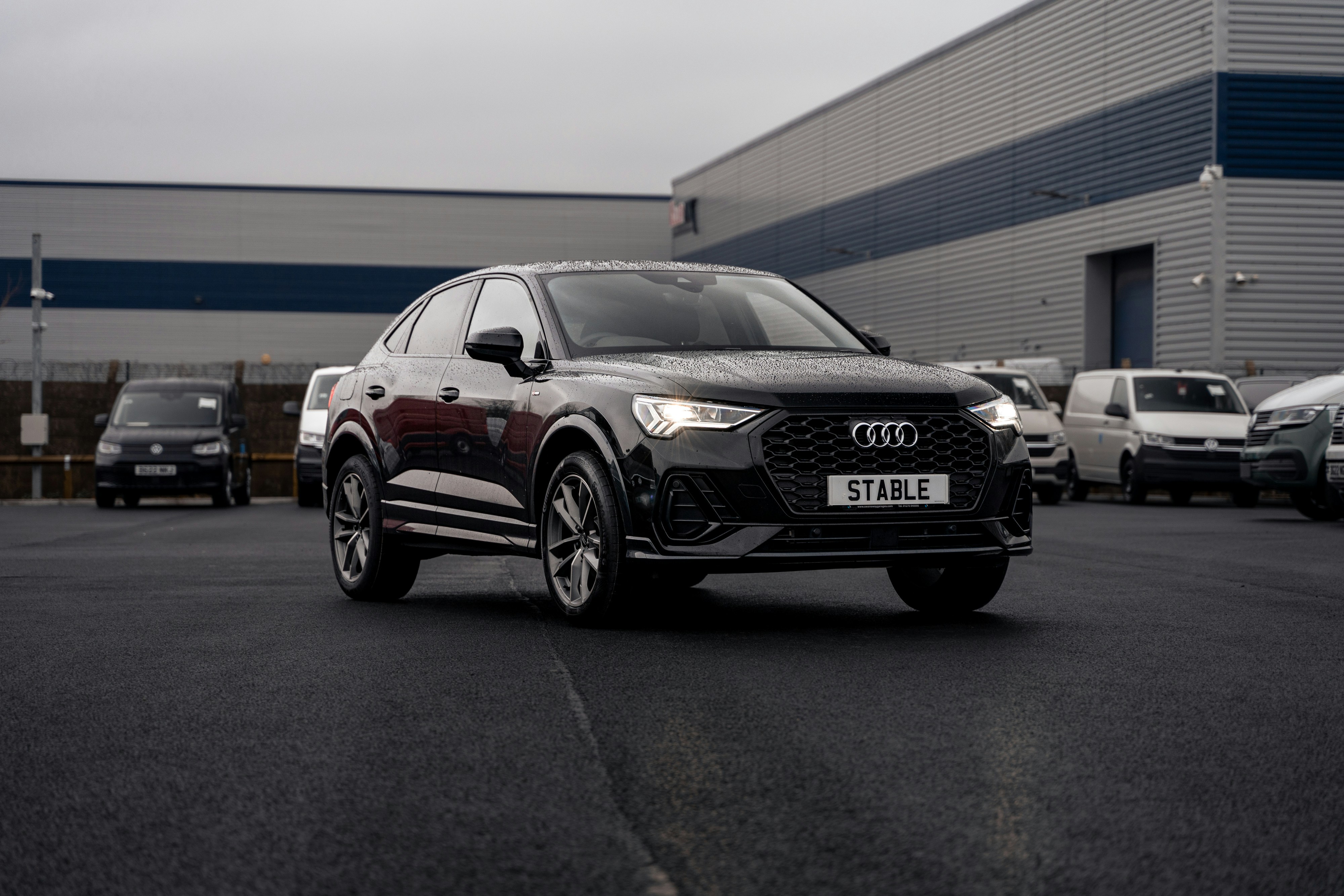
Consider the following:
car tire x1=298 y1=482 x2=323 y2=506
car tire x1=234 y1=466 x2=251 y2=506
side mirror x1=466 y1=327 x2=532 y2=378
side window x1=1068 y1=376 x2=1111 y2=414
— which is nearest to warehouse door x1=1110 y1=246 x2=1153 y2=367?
side window x1=1068 y1=376 x2=1111 y2=414

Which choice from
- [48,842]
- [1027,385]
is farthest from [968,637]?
[1027,385]

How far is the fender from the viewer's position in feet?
22.4

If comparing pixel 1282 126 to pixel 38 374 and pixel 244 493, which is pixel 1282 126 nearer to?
pixel 244 493

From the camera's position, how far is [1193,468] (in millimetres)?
22547

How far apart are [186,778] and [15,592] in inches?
229

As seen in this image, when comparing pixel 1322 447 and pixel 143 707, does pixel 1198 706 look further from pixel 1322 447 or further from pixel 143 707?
pixel 1322 447

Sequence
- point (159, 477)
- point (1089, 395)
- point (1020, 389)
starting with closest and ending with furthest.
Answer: point (159, 477) → point (1020, 389) → point (1089, 395)

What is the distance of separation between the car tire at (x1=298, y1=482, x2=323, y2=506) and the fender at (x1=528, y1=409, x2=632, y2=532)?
54.4 feet

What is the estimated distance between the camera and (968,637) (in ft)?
22.6

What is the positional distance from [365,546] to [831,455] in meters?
3.30

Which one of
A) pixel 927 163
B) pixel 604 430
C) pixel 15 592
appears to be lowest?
pixel 15 592

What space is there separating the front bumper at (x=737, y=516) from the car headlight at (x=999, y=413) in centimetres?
58

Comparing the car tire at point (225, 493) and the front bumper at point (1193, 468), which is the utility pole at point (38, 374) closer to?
the car tire at point (225, 493)

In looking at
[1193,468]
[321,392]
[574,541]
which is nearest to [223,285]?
[321,392]
